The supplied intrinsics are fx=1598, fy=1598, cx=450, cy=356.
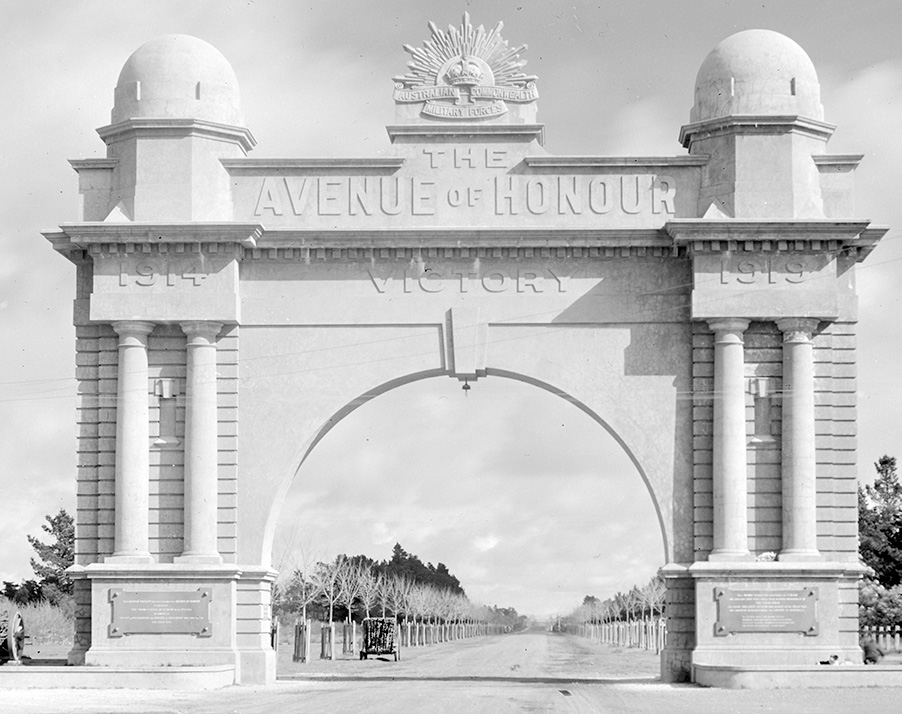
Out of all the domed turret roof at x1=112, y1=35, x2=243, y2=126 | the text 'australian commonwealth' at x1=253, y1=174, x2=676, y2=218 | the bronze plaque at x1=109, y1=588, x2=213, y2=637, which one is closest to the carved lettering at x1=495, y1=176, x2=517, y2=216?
the text 'australian commonwealth' at x1=253, y1=174, x2=676, y2=218

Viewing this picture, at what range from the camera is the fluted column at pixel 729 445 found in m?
30.1

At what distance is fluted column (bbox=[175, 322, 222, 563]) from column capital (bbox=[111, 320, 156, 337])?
0.70m

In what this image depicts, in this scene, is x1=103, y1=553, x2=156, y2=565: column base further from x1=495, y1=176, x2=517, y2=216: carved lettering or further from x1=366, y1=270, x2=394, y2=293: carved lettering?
x1=495, y1=176, x2=517, y2=216: carved lettering

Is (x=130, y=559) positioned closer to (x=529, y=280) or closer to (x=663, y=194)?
(x=529, y=280)

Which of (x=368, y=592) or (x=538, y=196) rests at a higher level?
(x=538, y=196)

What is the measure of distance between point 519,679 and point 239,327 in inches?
377

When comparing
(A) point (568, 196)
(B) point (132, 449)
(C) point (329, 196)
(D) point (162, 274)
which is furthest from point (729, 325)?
(B) point (132, 449)

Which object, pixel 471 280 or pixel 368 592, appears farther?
pixel 368 592

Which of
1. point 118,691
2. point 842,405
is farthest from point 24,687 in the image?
point 842,405

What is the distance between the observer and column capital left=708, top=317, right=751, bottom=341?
30.5m

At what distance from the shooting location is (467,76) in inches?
1238

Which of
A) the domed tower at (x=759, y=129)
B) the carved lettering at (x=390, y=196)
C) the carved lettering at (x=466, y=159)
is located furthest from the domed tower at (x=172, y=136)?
the domed tower at (x=759, y=129)

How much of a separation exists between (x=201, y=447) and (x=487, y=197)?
7378 mm

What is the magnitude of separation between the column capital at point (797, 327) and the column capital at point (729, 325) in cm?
68
